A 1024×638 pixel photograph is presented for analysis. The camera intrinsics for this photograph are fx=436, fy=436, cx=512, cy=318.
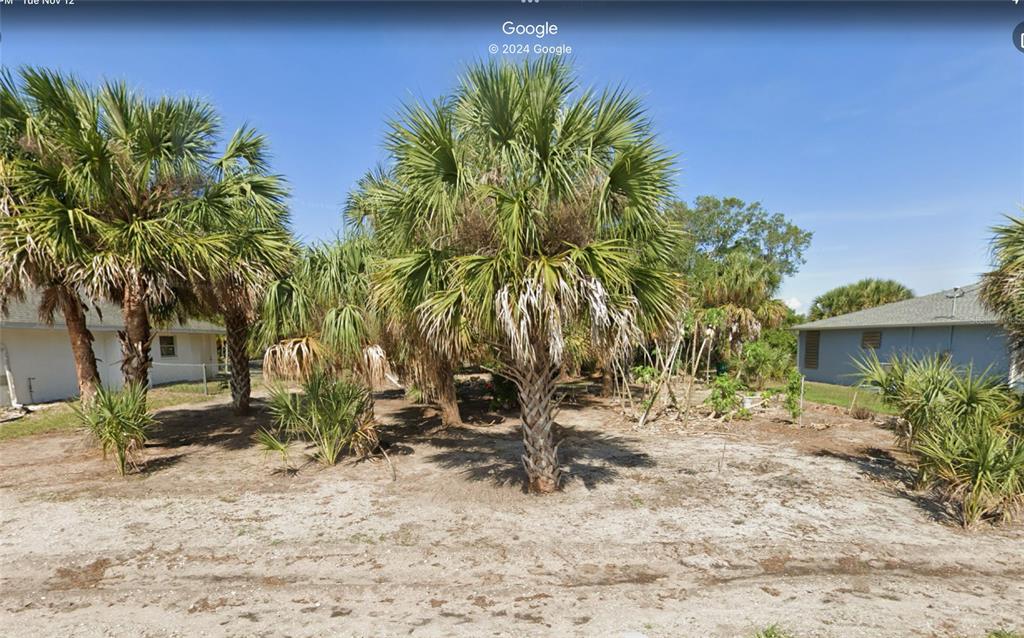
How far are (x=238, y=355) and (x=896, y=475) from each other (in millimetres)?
13717

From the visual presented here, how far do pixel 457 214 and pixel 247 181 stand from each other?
216 inches

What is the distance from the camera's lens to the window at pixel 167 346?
19.2 meters

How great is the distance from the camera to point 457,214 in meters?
5.38

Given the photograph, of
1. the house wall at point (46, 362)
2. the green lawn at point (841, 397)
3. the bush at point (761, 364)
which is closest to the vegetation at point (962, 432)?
the green lawn at point (841, 397)

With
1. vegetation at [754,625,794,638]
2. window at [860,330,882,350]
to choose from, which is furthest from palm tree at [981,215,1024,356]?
window at [860,330,882,350]

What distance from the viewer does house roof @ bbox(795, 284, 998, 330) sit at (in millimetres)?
14930

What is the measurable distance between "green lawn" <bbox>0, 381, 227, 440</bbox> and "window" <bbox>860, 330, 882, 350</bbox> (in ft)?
82.1

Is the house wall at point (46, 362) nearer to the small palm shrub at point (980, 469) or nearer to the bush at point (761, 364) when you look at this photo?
the small palm shrub at point (980, 469)

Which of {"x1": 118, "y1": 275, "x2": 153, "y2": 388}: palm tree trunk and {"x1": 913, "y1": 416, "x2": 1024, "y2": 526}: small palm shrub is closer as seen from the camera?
{"x1": 913, "y1": 416, "x2": 1024, "y2": 526}: small palm shrub

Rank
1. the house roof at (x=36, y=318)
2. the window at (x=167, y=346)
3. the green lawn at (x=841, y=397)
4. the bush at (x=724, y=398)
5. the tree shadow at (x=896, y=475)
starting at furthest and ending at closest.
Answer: the window at (x=167, y=346)
the green lawn at (x=841, y=397)
the house roof at (x=36, y=318)
the bush at (x=724, y=398)
the tree shadow at (x=896, y=475)

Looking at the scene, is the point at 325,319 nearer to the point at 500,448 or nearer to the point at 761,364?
the point at 500,448

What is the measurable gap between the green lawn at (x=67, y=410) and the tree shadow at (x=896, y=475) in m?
12.9

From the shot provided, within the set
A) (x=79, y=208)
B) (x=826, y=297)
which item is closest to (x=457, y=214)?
(x=79, y=208)

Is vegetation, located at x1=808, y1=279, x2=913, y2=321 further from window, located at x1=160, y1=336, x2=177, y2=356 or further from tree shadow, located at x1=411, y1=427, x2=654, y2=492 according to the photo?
window, located at x1=160, y1=336, x2=177, y2=356
